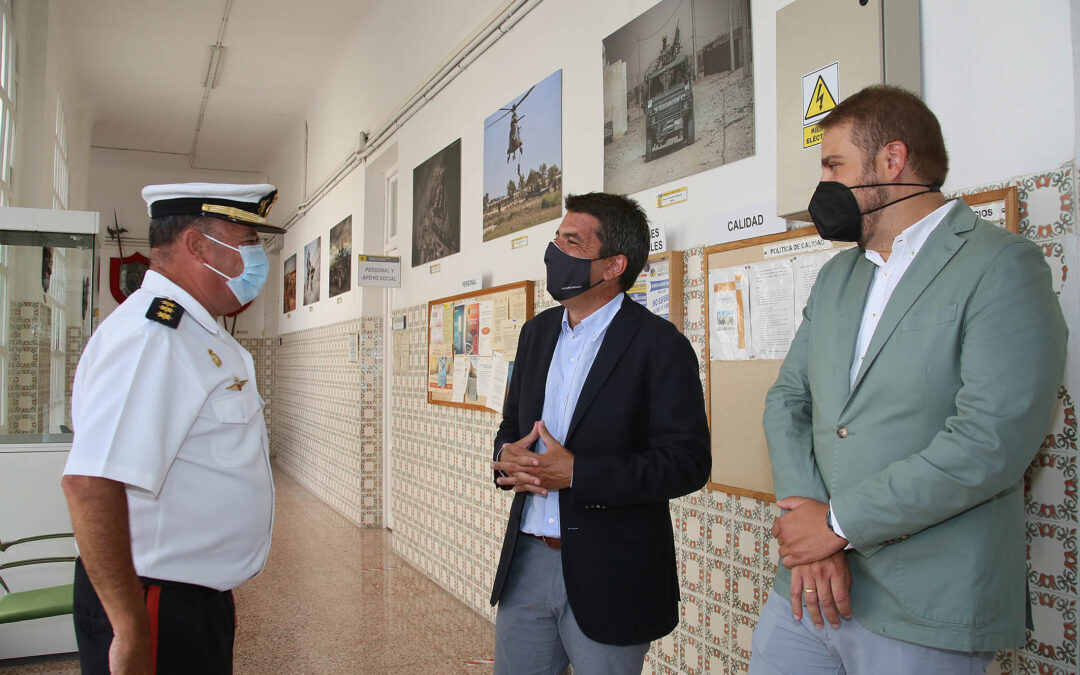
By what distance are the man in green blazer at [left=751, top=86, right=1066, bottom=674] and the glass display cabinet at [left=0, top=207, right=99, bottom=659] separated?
3.68 m

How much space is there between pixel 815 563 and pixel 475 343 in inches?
122

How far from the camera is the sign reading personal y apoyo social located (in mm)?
5703

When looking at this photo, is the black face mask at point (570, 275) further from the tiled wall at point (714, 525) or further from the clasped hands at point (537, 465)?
the tiled wall at point (714, 525)

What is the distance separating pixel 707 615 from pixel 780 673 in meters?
1.10

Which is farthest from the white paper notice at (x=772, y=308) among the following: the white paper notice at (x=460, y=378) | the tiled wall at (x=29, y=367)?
the tiled wall at (x=29, y=367)

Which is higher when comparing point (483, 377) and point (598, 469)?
point (483, 377)

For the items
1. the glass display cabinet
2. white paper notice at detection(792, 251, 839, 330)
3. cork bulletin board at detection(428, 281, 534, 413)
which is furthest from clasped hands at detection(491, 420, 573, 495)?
the glass display cabinet

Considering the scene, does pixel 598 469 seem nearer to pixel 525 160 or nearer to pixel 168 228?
pixel 168 228

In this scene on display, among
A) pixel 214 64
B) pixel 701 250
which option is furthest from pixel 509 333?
pixel 214 64

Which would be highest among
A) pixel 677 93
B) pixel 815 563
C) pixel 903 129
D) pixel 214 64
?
pixel 214 64

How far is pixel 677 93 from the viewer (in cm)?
271

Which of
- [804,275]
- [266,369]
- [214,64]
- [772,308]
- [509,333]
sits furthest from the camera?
[266,369]

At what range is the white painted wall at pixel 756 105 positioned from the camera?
5.30 ft

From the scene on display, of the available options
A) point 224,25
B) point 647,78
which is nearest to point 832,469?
point 647,78
